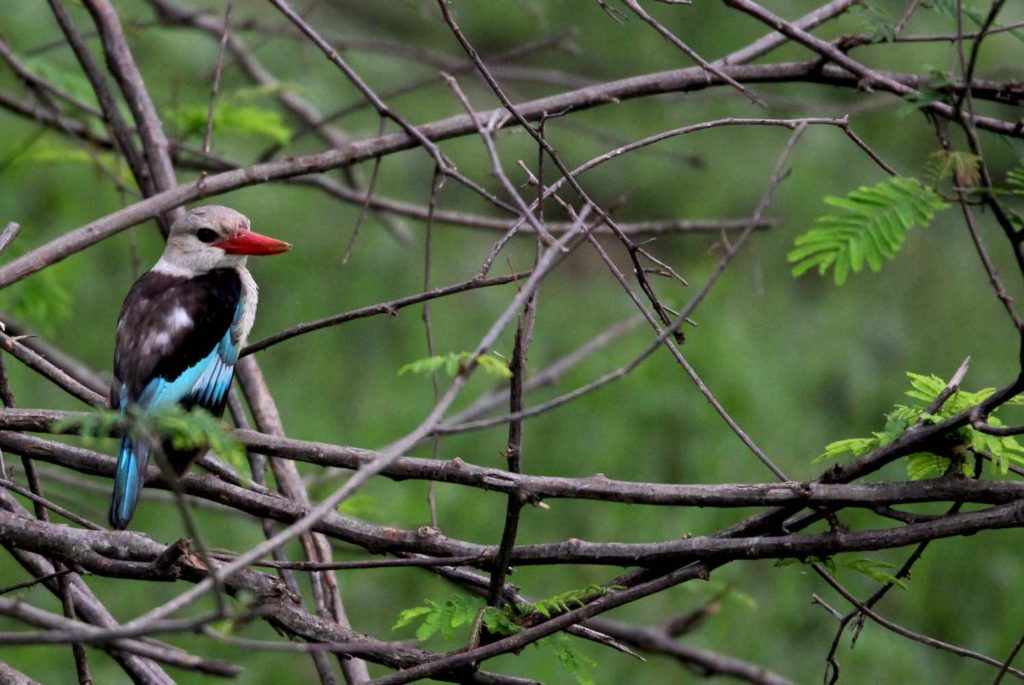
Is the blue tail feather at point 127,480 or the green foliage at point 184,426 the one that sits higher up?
the green foliage at point 184,426

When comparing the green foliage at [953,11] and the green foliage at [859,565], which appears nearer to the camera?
the green foliage at [859,565]

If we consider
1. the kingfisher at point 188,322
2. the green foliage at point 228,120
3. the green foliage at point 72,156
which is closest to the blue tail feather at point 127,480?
the kingfisher at point 188,322

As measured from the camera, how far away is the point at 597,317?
645 cm

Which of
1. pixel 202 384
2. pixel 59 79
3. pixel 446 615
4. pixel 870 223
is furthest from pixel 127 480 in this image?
pixel 59 79

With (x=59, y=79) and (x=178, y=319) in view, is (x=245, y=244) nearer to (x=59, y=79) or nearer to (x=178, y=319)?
(x=178, y=319)

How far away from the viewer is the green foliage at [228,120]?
13.2 feet

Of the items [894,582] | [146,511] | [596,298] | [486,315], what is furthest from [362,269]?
[894,582]

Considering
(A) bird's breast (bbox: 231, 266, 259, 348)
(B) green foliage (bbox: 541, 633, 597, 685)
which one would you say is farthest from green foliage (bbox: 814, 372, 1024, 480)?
(A) bird's breast (bbox: 231, 266, 259, 348)

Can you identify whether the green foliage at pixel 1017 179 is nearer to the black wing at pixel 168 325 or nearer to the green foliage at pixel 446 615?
the green foliage at pixel 446 615

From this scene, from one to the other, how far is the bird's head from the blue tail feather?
1.05m

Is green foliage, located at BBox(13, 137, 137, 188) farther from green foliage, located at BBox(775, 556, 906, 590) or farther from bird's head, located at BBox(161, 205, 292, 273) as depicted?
green foliage, located at BBox(775, 556, 906, 590)

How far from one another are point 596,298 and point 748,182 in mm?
1073

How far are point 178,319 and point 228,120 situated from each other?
95cm

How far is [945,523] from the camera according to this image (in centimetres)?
209
